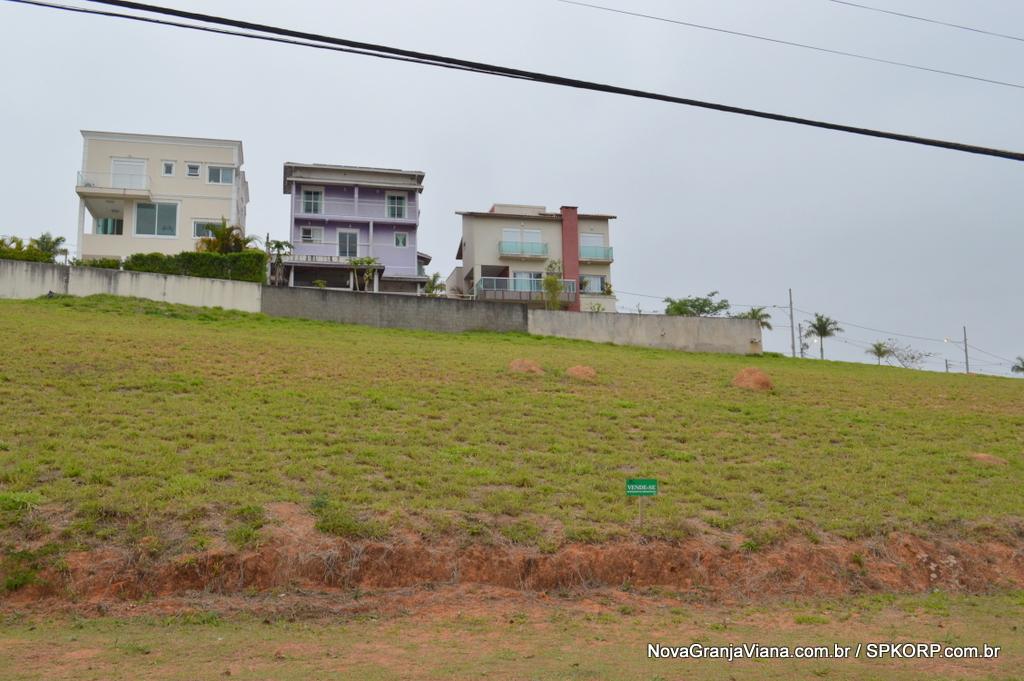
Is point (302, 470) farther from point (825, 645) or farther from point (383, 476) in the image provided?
point (825, 645)

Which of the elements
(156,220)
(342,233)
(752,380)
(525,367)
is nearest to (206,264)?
(156,220)

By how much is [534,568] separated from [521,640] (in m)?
2.20

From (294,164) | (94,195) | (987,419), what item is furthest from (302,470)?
(294,164)

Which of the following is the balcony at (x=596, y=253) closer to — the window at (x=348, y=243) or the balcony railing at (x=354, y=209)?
→ the balcony railing at (x=354, y=209)

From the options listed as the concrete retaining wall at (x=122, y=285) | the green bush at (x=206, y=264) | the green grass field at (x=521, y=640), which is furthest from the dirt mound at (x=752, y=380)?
the green bush at (x=206, y=264)

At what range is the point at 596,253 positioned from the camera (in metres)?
56.3

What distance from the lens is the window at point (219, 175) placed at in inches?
1890

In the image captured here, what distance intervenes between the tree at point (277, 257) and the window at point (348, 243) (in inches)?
150

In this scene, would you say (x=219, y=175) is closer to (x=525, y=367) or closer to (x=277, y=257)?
(x=277, y=257)

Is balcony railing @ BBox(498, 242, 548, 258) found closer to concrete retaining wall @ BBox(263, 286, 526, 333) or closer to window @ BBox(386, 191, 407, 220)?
window @ BBox(386, 191, 407, 220)

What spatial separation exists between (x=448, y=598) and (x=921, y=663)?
563 cm

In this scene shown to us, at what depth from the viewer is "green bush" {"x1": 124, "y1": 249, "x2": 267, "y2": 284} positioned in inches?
1375

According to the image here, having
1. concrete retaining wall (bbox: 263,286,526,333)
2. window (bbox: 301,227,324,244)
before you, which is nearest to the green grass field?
concrete retaining wall (bbox: 263,286,526,333)

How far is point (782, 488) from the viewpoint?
598 inches
